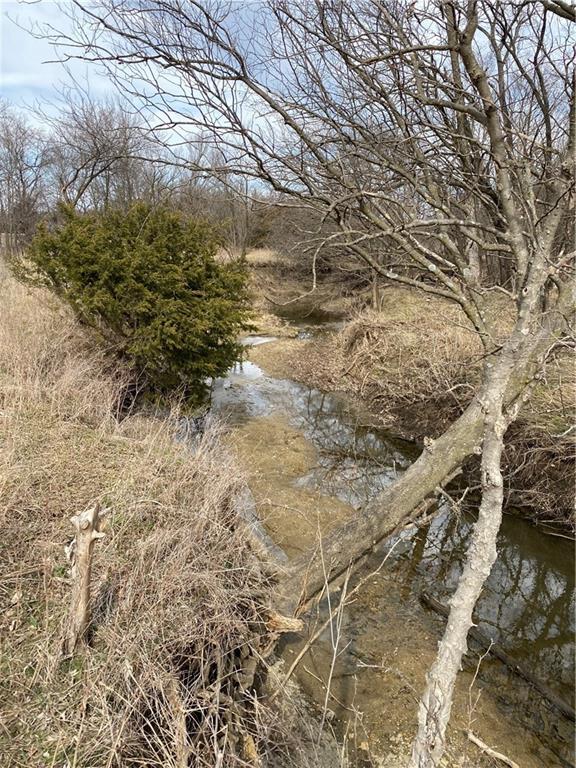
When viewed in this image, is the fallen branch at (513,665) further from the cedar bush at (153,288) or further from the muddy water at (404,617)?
the cedar bush at (153,288)

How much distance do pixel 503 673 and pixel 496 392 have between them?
2.97 metres

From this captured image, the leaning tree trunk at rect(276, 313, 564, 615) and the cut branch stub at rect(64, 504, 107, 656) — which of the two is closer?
the cut branch stub at rect(64, 504, 107, 656)

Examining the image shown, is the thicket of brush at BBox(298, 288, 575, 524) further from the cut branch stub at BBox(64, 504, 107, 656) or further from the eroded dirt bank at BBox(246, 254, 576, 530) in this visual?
the cut branch stub at BBox(64, 504, 107, 656)

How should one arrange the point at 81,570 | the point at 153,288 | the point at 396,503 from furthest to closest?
the point at 153,288, the point at 396,503, the point at 81,570

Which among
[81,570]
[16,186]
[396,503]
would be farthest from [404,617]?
[16,186]

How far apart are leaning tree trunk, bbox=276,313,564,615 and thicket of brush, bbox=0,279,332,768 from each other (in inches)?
13.9

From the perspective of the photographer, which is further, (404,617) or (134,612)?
(404,617)

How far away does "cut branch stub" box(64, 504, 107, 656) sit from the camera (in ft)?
7.57

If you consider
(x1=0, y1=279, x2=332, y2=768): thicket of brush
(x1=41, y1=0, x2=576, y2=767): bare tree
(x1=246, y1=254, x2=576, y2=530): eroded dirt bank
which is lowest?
(x1=0, y1=279, x2=332, y2=768): thicket of brush

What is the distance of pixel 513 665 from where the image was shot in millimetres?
3639

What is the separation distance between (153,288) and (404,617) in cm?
528

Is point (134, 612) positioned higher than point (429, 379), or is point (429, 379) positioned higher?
point (429, 379)

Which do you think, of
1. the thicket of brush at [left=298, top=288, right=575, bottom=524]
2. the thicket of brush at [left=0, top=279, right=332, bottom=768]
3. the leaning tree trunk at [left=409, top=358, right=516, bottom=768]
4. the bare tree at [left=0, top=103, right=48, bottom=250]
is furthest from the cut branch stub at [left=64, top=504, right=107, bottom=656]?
the bare tree at [left=0, top=103, right=48, bottom=250]

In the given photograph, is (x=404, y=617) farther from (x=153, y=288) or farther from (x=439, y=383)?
(x=153, y=288)
